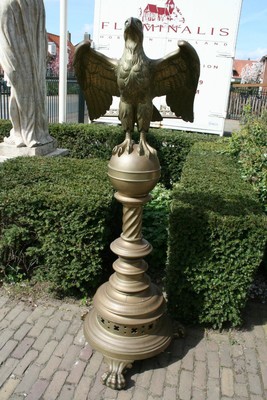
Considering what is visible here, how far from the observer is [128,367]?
9.55 feet

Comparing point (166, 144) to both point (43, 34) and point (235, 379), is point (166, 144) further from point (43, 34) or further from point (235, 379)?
point (235, 379)

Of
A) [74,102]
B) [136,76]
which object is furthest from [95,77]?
[74,102]

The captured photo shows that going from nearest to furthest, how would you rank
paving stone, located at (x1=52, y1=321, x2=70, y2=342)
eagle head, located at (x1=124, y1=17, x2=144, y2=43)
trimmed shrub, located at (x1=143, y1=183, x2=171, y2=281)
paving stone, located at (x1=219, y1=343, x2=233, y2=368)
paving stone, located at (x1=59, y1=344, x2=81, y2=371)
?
eagle head, located at (x1=124, y1=17, x2=144, y2=43) < paving stone, located at (x1=59, y1=344, x2=81, y2=371) < paving stone, located at (x1=219, y1=343, x2=233, y2=368) < paving stone, located at (x1=52, y1=321, x2=70, y2=342) < trimmed shrub, located at (x1=143, y1=183, x2=171, y2=281)

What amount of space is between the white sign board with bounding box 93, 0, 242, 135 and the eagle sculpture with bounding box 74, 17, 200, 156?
22.0ft

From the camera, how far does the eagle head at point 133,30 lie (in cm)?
244

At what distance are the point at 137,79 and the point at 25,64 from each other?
3.27m

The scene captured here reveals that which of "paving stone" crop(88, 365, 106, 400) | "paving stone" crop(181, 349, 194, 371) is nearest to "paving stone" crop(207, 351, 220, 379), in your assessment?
"paving stone" crop(181, 349, 194, 371)

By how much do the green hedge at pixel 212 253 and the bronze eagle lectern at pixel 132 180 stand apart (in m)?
0.31

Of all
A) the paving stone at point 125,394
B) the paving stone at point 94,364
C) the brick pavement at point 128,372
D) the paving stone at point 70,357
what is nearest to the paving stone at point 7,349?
the brick pavement at point 128,372

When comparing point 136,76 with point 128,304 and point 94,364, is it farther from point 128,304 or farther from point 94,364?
point 94,364

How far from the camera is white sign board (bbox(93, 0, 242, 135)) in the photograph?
30.7ft

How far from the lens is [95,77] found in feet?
10.3

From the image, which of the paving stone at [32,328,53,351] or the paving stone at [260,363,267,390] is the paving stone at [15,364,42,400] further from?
the paving stone at [260,363,267,390]

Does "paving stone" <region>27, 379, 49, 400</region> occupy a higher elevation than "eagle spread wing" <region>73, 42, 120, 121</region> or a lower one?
lower
